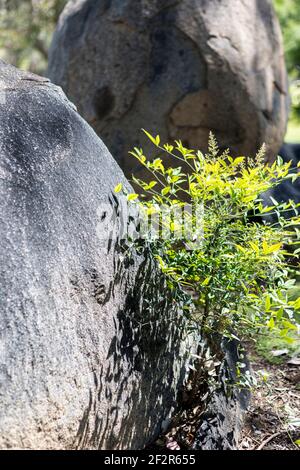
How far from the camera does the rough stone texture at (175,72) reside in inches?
182

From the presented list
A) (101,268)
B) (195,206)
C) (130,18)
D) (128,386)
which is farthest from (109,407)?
(130,18)

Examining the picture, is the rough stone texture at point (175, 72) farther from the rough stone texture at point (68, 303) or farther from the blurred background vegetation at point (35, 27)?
the blurred background vegetation at point (35, 27)

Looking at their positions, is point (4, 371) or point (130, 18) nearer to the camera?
point (4, 371)

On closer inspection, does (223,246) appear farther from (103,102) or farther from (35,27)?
(35,27)

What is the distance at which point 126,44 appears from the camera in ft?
15.6

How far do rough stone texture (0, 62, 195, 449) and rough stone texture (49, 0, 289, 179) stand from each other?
7.61 ft

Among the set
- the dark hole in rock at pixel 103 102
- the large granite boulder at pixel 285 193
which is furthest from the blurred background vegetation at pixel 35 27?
the dark hole in rock at pixel 103 102

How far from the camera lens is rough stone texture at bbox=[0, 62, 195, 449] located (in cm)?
187

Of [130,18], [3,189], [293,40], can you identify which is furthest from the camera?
[293,40]

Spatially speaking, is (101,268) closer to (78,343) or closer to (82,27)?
(78,343)

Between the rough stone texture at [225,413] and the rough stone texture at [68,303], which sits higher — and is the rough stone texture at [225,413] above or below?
below

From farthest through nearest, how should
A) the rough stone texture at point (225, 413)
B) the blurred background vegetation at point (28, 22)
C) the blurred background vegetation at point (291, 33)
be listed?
the blurred background vegetation at point (291, 33) → the blurred background vegetation at point (28, 22) → the rough stone texture at point (225, 413)

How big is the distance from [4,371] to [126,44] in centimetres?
345

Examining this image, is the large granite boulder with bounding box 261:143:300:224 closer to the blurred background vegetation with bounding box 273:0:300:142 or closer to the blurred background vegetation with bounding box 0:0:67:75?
the blurred background vegetation with bounding box 273:0:300:142
